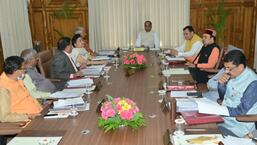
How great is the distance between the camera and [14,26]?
6367mm

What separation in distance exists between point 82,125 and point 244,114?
48.9 inches

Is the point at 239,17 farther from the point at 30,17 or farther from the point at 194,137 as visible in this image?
the point at 194,137

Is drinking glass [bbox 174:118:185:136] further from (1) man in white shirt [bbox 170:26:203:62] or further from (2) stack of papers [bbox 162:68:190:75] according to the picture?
(1) man in white shirt [bbox 170:26:203:62]

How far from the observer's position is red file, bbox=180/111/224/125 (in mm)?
2223

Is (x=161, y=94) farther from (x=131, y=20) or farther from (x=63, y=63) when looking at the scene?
(x=131, y=20)

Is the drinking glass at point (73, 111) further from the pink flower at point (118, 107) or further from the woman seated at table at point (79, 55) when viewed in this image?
the woman seated at table at point (79, 55)

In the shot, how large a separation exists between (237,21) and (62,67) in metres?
4.24

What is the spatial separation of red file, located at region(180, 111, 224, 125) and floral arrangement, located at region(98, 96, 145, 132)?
35cm

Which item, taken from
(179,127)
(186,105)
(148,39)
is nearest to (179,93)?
(186,105)

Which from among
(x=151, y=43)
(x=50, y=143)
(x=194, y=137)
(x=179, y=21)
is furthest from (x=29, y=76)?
(x=179, y=21)

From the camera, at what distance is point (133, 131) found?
2.13 m

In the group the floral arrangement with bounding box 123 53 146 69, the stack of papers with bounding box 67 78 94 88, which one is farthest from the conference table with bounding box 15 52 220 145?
the floral arrangement with bounding box 123 53 146 69

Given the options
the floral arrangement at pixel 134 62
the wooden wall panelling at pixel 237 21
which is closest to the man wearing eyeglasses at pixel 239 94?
the floral arrangement at pixel 134 62

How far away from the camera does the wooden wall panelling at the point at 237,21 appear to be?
22.0 ft
